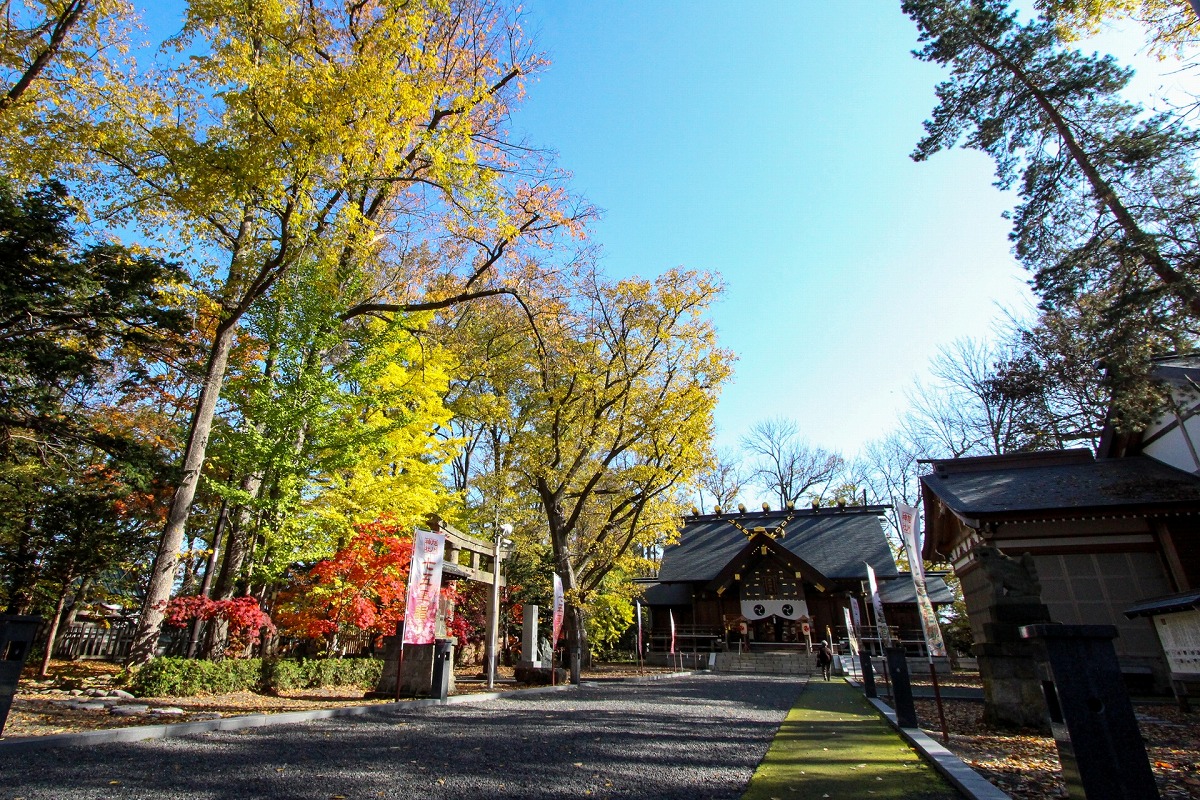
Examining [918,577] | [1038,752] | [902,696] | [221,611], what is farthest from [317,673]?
[1038,752]

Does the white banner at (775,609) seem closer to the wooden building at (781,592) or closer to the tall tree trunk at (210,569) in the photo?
the wooden building at (781,592)

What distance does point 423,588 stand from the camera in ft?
Result: 32.7

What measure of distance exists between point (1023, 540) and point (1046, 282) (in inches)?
279

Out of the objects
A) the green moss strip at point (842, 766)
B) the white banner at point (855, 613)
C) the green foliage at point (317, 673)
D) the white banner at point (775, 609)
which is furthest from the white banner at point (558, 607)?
the white banner at point (775, 609)

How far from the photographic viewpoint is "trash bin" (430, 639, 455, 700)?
9977 millimetres

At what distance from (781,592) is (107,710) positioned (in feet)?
83.1

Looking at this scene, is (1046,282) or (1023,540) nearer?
(1046,282)

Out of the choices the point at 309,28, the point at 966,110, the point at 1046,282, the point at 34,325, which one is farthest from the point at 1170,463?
the point at 34,325

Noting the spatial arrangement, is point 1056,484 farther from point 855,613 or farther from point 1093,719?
point 1093,719

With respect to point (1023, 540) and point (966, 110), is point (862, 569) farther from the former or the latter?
point (966, 110)

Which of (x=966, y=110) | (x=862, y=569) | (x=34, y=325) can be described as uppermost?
(x=966, y=110)

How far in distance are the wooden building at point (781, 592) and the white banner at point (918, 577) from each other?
54.9ft

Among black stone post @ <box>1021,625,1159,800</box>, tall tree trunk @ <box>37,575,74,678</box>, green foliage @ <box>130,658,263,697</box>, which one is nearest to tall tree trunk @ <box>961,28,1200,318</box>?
black stone post @ <box>1021,625,1159,800</box>

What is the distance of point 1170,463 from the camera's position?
47.9ft
